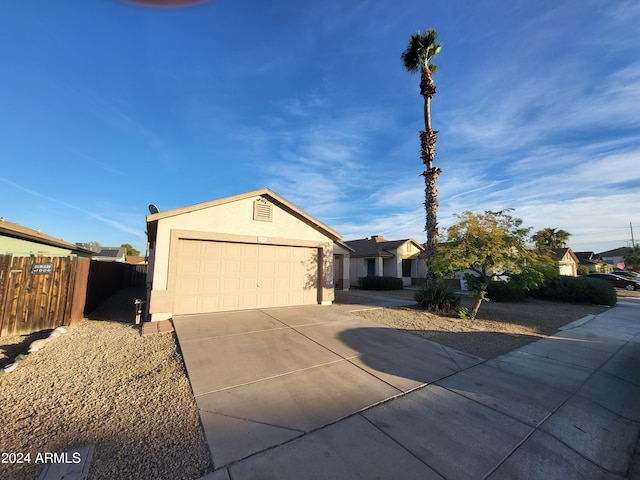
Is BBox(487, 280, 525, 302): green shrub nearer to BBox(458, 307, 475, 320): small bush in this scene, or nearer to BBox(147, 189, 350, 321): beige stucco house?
BBox(458, 307, 475, 320): small bush

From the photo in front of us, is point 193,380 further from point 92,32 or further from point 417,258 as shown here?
point 417,258

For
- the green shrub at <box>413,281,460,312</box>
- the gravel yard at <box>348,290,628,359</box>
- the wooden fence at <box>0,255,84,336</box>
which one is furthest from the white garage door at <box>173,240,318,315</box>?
the green shrub at <box>413,281,460,312</box>

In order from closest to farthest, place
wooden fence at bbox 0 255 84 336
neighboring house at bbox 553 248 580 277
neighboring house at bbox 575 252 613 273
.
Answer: wooden fence at bbox 0 255 84 336, neighboring house at bbox 553 248 580 277, neighboring house at bbox 575 252 613 273

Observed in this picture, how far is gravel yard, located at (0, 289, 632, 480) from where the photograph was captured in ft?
8.57

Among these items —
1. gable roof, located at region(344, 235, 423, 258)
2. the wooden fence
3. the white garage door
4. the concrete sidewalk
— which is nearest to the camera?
the concrete sidewalk

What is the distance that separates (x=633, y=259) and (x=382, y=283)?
107ft

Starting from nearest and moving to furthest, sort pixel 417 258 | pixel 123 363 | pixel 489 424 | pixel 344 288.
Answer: pixel 489 424 < pixel 123 363 < pixel 344 288 < pixel 417 258

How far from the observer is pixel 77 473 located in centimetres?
240

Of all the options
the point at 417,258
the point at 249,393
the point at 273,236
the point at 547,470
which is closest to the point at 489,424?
the point at 547,470

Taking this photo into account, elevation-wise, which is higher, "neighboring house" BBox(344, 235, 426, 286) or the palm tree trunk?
the palm tree trunk

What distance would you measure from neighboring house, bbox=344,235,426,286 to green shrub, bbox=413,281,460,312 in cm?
1156

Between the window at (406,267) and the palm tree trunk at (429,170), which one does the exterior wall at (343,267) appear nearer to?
the window at (406,267)

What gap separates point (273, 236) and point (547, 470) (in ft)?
29.9

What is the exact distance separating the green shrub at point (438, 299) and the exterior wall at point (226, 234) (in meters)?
3.83
